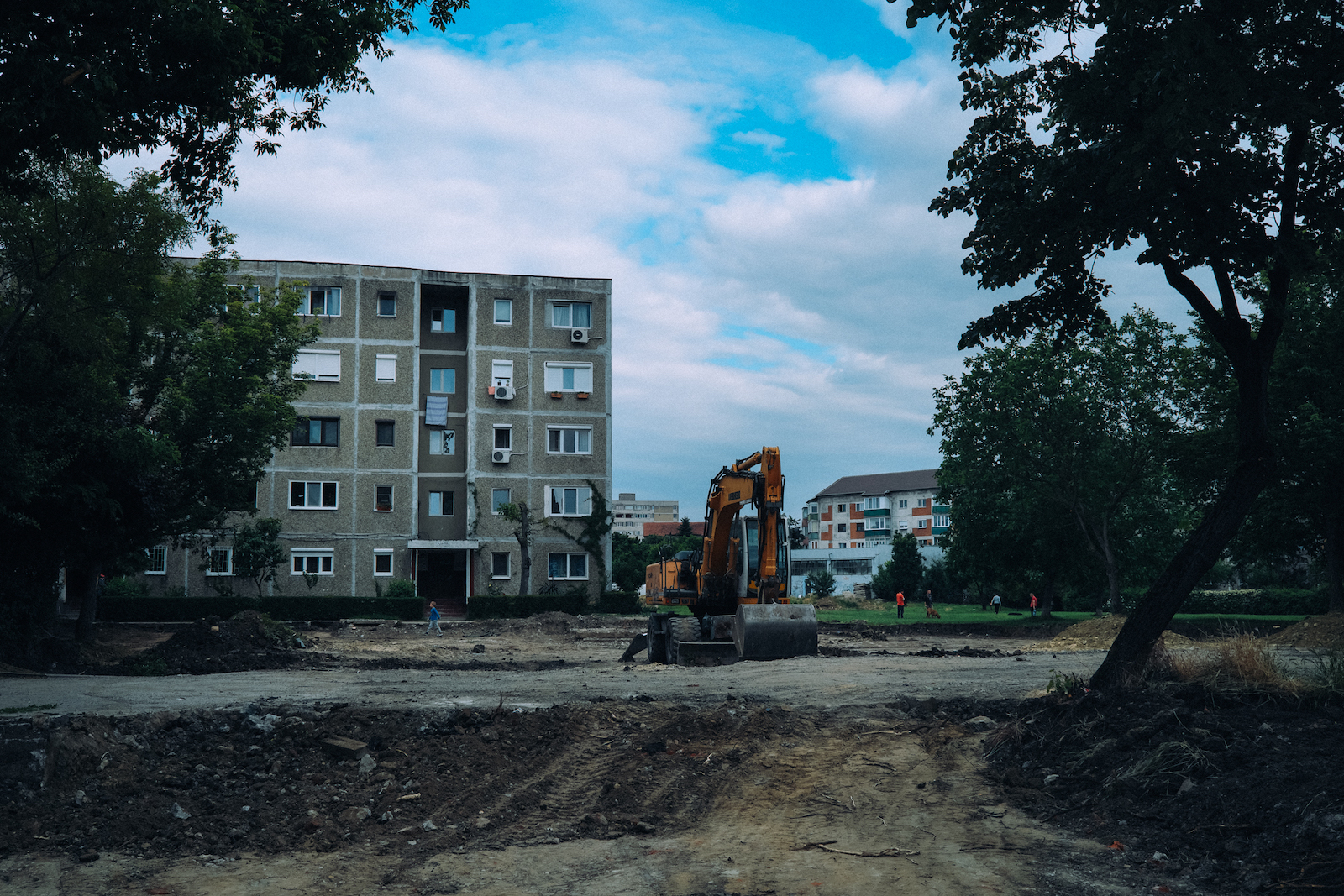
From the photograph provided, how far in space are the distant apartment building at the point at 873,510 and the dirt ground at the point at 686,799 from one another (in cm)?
11216

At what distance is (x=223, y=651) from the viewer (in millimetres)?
20094

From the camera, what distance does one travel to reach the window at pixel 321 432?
42781 mm

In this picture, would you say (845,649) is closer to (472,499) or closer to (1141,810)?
(1141,810)

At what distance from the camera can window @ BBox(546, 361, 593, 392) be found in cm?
4497

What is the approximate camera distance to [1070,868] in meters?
6.20

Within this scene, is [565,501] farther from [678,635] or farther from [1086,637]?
[678,635]

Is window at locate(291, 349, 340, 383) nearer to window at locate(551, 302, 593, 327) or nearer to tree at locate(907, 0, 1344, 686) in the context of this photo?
window at locate(551, 302, 593, 327)

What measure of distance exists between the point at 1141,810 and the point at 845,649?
19057 millimetres

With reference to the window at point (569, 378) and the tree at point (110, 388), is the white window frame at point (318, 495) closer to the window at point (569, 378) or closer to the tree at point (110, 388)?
the window at point (569, 378)

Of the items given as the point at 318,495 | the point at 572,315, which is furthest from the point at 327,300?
the point at 572,315

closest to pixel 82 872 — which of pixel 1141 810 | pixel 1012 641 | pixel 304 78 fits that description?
pixel 1141 810

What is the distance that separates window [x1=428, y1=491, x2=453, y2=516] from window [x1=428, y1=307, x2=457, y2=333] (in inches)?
302

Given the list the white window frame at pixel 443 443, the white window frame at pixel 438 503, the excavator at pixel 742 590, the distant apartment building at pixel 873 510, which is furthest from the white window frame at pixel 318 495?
the distant apartment building at pixel 873 510

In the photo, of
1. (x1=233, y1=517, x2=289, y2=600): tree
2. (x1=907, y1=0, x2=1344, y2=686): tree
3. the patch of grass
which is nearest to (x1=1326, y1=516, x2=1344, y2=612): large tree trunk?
(x1=907, y1=0, x2=1344, y2=686): tree
